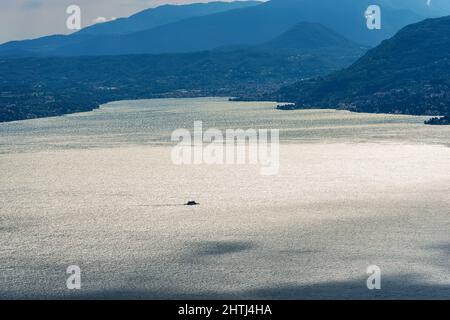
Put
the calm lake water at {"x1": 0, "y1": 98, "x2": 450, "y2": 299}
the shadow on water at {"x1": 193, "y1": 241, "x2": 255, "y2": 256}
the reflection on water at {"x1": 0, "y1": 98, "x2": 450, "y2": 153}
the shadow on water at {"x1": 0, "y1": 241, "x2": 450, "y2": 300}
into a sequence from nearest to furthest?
the shadow on water at {"x1": 0, "y1": 241, "x2": 450, "y2": 300} < the calm lake water at {"x1": 0, "y1": 98, "x2": 450, "y2": 299} < the shadow on water at {"x1": 193, "y1": 241, "x2": 255, "y2": 256} < the reflection on water at {"x1": 0, "y1": 98, "x2": 450, "y2": 153}

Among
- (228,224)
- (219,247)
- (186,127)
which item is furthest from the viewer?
(186,127)

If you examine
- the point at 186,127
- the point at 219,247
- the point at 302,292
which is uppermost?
the point at 186,127

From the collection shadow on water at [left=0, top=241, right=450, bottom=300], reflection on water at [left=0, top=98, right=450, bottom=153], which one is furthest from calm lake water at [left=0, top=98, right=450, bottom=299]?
reflection on water at [left=0, top=98, right=450, bottom=153]

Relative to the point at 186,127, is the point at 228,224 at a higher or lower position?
lower

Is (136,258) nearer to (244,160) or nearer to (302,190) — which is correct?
(302,190)

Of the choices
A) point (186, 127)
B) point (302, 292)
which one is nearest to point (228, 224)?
point (302, 292)

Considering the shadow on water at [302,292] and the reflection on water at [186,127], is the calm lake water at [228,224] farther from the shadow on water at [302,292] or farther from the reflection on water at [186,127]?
the reflection on water at [186,127]

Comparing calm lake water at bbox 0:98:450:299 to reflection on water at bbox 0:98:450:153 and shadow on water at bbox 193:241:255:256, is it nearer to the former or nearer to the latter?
shadow on water at bbox 193:241:255:256

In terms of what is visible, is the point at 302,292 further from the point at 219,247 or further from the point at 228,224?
the point at 228,224

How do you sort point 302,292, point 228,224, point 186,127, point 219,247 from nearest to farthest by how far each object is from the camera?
point 302,292, point 219,247, point 228,224, point 186,127

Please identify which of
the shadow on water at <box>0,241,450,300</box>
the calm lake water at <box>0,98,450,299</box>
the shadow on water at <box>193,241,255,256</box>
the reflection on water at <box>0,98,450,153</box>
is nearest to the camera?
the shadow on water at <box>0,241,450,300</box>
